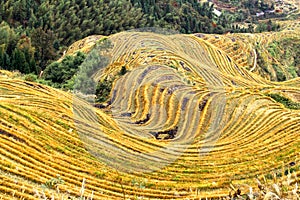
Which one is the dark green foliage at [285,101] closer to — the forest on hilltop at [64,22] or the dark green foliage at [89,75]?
the dark green foliage at [89,75]

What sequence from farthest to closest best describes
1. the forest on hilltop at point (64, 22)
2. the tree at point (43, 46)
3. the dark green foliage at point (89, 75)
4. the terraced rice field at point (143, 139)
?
the tree at point (43, 46), the forest on hilltop at point (64, 22), the dark green foliage at point (89, 75), the terraced rice field at point (143, 139)

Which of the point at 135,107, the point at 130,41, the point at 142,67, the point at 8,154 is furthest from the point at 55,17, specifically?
the point at 8,154

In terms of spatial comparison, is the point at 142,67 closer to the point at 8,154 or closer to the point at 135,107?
the point at 135,107

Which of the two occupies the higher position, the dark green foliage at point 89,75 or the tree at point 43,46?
the dark green foliage at point 89,75

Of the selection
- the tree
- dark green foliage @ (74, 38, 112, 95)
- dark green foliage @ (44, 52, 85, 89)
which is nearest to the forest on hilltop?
the tree

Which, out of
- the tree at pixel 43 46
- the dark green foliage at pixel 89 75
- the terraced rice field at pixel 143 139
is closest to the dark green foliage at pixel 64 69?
the terraced rice field at pixel 143 139

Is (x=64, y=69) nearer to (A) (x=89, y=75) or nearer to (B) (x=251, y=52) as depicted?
(A) (x=89, y=75)

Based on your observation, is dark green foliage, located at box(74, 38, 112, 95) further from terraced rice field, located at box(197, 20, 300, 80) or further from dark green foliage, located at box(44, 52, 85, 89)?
terraced rice field, located at box(197, 20, 300, 80)

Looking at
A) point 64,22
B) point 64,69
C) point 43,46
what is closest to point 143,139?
point 64,69

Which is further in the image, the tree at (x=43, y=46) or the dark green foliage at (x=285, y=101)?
the tree at (x=43, y=46)
